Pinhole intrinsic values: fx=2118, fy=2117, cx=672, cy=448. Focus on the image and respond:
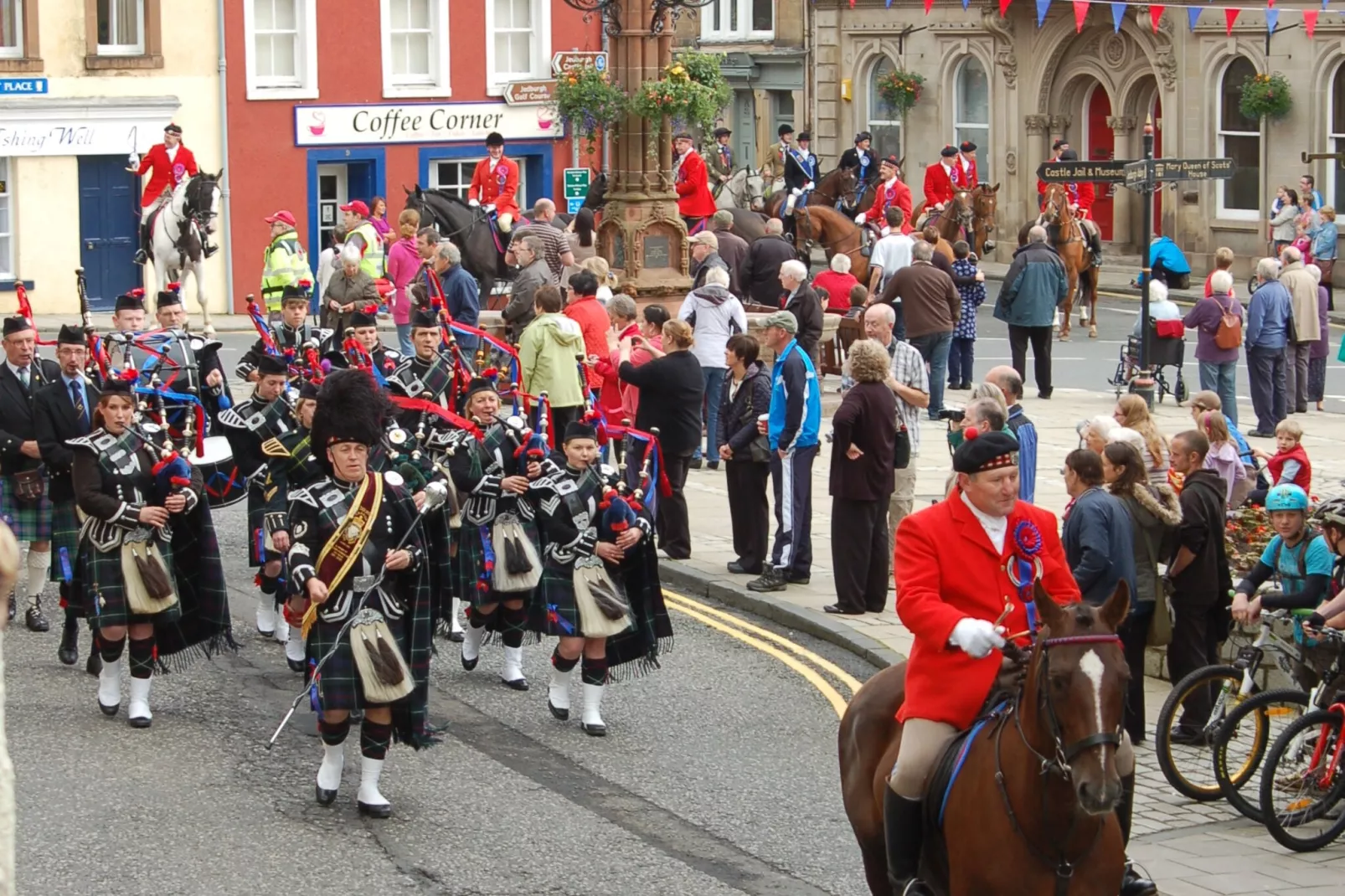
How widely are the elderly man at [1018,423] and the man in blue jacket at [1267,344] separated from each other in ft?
30.7

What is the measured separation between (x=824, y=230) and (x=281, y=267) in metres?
13.0

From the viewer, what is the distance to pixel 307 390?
46.9 ft

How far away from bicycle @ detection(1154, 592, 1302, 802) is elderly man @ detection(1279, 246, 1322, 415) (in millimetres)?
12968

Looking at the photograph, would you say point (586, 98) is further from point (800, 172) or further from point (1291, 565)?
point (1291, 565)

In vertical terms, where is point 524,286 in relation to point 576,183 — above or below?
below

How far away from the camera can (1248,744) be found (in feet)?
34.5

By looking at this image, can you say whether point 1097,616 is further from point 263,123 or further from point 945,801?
point 263,123

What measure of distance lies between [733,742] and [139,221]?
23.1 m

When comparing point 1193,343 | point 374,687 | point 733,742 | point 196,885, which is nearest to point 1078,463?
point 733,742

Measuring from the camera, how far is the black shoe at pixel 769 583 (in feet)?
49.7

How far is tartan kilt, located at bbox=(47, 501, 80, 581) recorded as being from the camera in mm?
13289

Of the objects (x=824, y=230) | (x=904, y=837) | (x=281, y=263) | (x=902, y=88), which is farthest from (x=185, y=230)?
(x=904, y=837)

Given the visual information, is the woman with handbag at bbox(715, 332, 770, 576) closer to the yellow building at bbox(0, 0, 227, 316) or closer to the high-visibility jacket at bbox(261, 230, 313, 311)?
the high-visibility jacket at bbox(261, 230, 313, 311)

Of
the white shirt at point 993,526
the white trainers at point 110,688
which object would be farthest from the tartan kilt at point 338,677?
the white shirt at point 993,526
